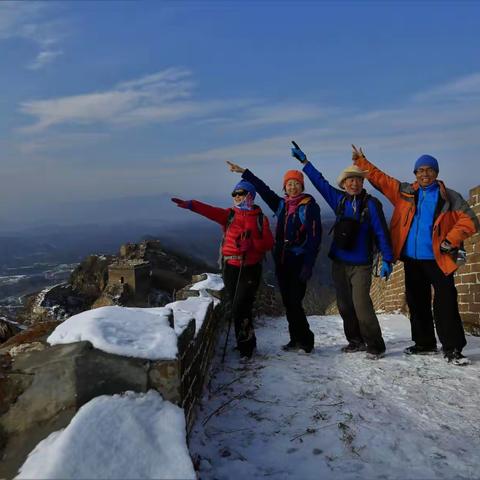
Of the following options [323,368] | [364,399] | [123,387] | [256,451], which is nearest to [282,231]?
[323,368]

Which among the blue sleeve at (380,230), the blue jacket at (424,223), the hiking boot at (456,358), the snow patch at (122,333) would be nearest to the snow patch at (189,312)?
the snow patch at (122,333)

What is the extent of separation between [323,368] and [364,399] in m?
0.91

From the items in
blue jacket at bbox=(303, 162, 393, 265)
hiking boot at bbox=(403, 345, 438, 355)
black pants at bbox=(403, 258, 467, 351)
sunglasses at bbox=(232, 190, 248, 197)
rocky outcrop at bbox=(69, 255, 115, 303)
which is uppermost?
sunglasses at bbox=(232, 190, 248, 197)

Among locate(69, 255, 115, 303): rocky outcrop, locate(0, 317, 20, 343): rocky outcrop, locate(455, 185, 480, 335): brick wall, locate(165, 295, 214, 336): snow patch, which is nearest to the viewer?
locate(165, 295, 214, 336): snow patch

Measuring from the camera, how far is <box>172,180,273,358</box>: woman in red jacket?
17.3ft

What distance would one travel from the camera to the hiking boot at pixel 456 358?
4969 mm

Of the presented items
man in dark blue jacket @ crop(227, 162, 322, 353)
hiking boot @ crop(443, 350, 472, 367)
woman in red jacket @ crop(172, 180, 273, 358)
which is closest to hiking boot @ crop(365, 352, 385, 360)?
hiking boot @ crop(443, 350, 472, 367)

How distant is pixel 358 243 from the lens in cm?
521

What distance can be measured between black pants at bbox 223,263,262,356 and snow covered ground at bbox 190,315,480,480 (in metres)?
0.26

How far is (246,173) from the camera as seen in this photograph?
17.7 feet

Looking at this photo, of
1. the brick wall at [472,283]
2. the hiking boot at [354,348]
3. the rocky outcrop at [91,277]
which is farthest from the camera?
the rocky outcrop at [91,277]

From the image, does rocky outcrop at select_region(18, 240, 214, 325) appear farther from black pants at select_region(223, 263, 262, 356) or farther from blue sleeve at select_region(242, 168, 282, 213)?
blue sleeve at select_region(242, 168, 282, 213)

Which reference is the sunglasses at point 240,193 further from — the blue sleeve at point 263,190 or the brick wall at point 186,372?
the brick wall at point 186,372

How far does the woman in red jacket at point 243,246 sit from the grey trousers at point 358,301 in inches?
34.9
